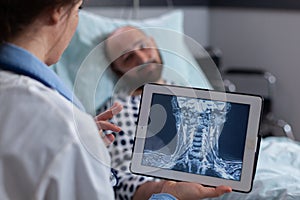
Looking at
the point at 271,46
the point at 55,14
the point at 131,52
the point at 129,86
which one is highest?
the point at 271,46

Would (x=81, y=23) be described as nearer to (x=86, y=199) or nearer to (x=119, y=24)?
(x=119, y=24)


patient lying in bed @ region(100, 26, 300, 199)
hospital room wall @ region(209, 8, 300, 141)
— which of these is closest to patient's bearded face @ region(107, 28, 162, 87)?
patient lying in bed @ region(100, 26, 300, 199)

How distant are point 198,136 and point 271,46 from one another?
191cm

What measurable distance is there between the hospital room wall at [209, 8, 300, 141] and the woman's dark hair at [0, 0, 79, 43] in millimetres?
2169

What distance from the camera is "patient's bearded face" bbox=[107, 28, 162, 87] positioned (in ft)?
6.03

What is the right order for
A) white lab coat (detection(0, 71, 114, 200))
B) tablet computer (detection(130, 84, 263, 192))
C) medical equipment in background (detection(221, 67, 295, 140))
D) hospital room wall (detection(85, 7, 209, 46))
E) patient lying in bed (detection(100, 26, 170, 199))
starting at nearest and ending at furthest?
1. white lab coat (detection(0, 71, 114, 200))
2. tablet computer (detection(130, 84, 263, 192))
3. patient lying in bed (detection(100, 26, 170, 199))
4. hospital room wall (detection(85, 7, 209, 46))
5. medical equipment in background (detection(221, 67, 295, 140))

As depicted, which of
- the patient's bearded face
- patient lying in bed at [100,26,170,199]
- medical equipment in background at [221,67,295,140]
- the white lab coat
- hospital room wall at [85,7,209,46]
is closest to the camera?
the white lab coat

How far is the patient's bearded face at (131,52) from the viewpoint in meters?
1.84

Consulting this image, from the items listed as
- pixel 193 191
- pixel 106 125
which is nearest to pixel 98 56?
pixel 106 125

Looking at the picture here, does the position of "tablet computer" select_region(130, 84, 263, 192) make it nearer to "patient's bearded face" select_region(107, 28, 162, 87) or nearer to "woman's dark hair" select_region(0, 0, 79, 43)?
"woman's dark hair" select_region(0, 0, 79, 43)

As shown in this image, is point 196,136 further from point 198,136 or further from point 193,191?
point 193,191

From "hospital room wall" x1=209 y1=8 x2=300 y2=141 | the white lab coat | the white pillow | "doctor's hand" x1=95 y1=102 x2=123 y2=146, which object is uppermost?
"hospital room wall" x1=209 y1=8 x2=300 y2=141

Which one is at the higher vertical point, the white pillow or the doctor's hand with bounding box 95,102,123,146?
the white pillow

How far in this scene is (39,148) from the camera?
0.81 metres
